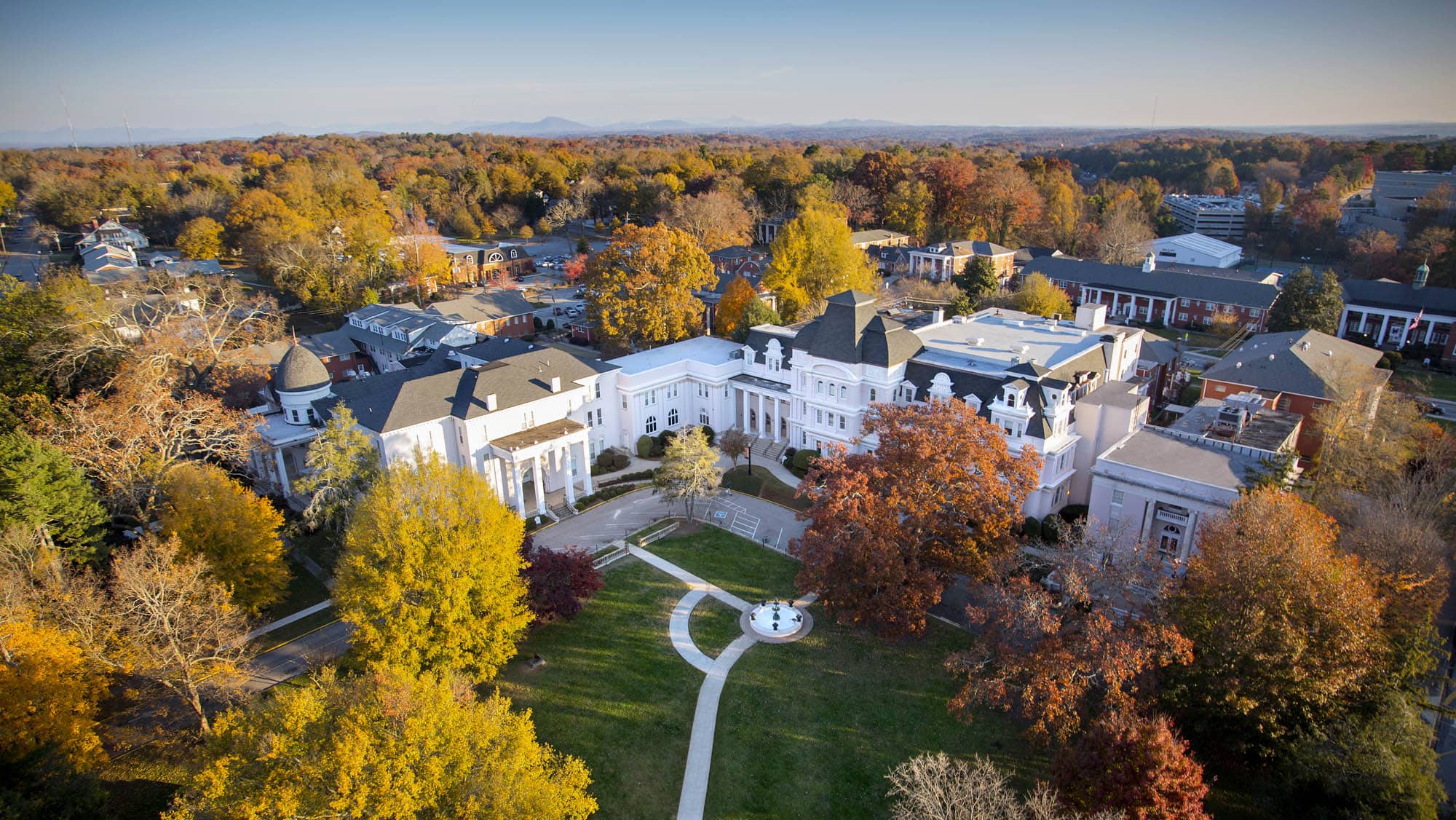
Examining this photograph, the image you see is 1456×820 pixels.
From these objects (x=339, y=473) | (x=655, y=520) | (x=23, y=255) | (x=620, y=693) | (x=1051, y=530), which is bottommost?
(x=620, y=693)

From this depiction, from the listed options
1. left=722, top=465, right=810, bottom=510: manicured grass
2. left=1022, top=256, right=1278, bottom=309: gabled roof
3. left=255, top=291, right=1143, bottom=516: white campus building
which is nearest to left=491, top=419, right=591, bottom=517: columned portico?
left=255, top=291, right=1143, bottom=516: white campus building

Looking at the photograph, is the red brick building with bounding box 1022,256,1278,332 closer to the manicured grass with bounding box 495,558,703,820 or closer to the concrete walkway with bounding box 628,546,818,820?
the concrete walkway with bounding box 628,546,818,820

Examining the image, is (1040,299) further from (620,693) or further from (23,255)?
(23,255)

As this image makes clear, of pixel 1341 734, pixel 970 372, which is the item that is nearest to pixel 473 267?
pixel 970 372

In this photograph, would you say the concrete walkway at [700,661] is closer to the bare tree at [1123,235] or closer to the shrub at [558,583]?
the shrub at [558,583]

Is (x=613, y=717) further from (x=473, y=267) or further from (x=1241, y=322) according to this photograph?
(x=473, y=267)

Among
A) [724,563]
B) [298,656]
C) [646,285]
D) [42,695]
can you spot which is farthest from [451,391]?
[42,695]
